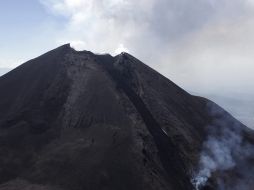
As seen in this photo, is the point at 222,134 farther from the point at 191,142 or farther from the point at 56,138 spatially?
the point at 56,138

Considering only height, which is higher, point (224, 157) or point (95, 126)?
point (95, 126)

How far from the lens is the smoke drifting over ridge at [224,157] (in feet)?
180

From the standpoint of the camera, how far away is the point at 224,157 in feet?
197

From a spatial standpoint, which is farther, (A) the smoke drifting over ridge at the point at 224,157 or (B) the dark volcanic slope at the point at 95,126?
(A) the smoke drifting over ridge at the point at 224,157

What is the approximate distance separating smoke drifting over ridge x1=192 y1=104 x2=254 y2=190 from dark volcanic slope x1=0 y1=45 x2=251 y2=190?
1440 mm

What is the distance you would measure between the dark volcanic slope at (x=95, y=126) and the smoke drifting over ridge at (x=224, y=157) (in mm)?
1440

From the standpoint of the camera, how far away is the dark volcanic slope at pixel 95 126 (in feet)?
161

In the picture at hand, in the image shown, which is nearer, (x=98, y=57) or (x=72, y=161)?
(x=72, y=161)

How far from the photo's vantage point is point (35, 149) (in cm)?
5494

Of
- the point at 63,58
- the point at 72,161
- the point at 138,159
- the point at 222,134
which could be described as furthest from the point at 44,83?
the point at 222,134

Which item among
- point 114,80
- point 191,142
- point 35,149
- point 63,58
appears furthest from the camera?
point 63,58

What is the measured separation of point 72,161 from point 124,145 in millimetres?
6913

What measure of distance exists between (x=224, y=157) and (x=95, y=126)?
19508 millimetres

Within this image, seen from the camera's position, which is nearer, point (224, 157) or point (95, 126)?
point (95, 126)
